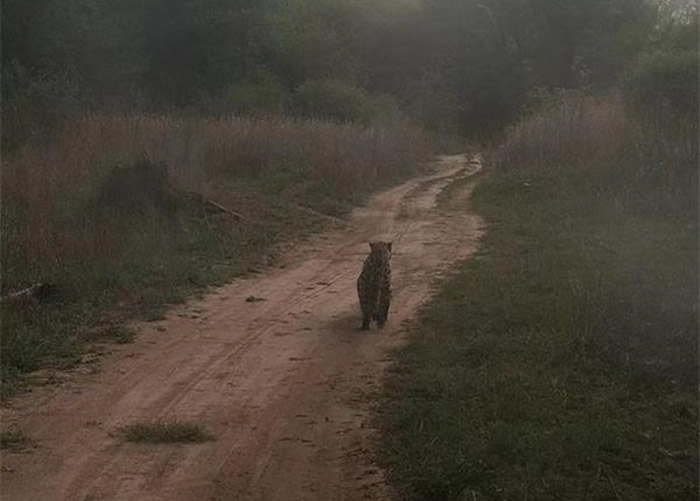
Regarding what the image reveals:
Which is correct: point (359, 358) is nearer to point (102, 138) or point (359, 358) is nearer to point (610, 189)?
point (610, 189)

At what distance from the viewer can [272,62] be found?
34.3 metres

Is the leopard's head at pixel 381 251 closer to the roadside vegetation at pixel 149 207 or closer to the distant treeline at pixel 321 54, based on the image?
the roadside vegetation at pixel 149 207

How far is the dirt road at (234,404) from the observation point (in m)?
5.60

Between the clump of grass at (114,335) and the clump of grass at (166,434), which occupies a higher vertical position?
the clump of grass at (166,434)

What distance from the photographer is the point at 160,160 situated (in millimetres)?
15734

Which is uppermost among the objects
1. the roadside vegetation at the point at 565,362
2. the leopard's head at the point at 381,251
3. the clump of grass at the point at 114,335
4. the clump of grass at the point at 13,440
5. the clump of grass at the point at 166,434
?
the leopard's head at the point at 381,251

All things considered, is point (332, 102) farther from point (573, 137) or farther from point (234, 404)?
point (234, 404)

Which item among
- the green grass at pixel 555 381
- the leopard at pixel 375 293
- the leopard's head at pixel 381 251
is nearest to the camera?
the green grass at pixel 555 381

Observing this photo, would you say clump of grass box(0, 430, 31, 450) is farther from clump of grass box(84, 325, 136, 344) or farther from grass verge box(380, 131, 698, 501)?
grass verge box(380, 131, 698, 501)

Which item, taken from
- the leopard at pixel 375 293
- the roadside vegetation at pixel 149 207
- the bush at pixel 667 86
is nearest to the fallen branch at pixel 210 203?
the roadside vegetation at pixel 149 207

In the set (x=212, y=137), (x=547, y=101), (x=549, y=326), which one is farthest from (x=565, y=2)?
(x=549, y=326)

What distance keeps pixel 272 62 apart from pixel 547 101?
1072cm

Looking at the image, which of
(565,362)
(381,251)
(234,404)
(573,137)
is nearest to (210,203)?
(381,251)

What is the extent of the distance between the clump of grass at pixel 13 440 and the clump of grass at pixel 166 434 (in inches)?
24.6
